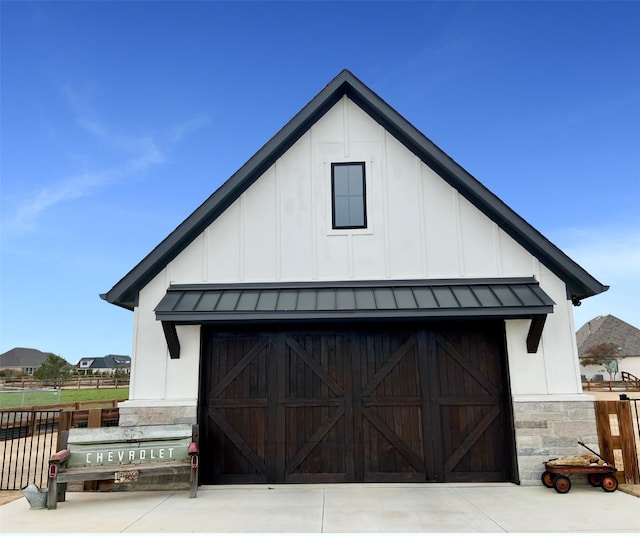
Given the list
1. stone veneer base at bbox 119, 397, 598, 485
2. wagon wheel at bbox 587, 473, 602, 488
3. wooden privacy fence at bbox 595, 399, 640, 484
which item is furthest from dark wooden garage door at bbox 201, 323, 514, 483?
wooden privacy fence at bbox 595, 399, 640, 484

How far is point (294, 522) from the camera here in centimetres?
609

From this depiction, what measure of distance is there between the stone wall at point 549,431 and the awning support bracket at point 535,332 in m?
0.93

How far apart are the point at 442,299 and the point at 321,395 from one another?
276cm

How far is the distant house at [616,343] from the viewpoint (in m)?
49.9

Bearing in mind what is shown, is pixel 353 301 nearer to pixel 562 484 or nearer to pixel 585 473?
pixel 562 484

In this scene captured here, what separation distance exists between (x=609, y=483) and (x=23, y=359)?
103573mm

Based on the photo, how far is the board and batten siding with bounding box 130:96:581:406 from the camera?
841 cm

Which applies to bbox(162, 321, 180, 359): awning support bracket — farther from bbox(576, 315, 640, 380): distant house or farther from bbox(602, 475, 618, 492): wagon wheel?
bbox(576, 315, 640, 380): distant house

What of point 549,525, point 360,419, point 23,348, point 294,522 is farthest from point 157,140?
point 23,348

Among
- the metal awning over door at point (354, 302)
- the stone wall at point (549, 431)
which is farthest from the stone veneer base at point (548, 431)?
the metal awning over door at point (354, 302)

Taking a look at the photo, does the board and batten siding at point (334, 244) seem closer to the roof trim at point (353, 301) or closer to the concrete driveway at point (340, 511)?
the roof trim at point (353, 301)

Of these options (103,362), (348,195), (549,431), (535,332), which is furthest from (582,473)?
(103,362)

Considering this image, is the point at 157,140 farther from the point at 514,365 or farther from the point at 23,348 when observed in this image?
the point at 23,348

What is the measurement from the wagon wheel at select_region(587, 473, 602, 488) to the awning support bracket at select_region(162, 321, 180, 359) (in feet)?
23.8
